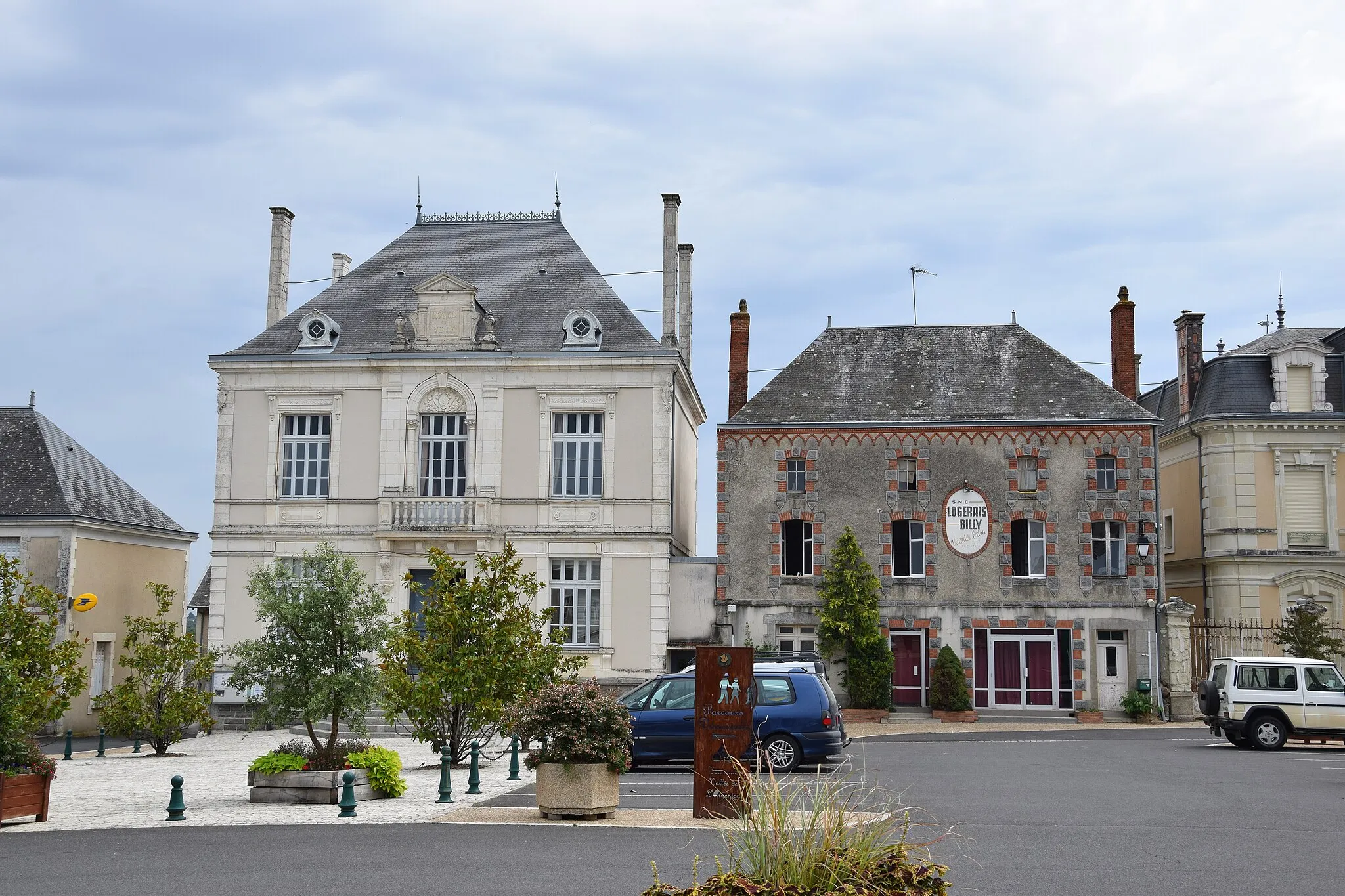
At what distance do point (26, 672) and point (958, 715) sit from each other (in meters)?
20.3

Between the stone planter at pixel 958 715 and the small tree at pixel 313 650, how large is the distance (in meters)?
16.7

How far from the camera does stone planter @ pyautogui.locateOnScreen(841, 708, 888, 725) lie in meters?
29.0

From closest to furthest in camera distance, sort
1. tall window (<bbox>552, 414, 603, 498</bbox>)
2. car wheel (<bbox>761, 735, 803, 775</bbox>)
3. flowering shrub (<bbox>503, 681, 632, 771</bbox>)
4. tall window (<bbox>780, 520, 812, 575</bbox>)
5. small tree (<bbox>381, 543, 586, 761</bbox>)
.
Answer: flowering shrub (<bbox>503, 681, 632, 771</bbox>) < car wheel (<bbox>761, 735, 803, 775</bbox>) < small tree (<bbox>381, 543, 586, 761</bbox>) < tall window (<bbox>552, 414, 603, 498</bbox>) < tall window (<bbox>780, 520, 812, 575</bbox>)

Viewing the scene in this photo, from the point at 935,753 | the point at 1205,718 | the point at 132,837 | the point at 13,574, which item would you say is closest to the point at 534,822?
the point at 132,837

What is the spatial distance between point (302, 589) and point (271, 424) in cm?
1475

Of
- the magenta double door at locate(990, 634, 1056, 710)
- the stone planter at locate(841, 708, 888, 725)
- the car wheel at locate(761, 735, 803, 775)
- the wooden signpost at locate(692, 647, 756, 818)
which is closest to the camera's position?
the wooden signpost at locate(692, 647, 756, 818)

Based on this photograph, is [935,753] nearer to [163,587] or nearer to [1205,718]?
[1205,718]

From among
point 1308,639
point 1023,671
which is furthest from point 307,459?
point 1308,639

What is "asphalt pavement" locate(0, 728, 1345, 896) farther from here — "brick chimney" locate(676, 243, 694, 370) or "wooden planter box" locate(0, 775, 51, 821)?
"brick chimney" locate(676, 243, 694, 370)

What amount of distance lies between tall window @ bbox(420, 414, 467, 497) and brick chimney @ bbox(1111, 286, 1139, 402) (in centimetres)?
1654

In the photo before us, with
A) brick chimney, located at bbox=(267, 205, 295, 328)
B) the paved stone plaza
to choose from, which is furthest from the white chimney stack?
the paved stone plaza

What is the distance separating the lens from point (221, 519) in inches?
1176

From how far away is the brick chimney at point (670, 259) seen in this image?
101ft

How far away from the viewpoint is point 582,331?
97.7ft
